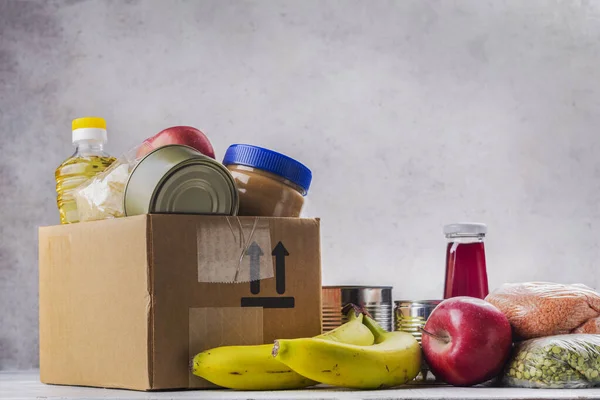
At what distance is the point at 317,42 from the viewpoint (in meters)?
1.89

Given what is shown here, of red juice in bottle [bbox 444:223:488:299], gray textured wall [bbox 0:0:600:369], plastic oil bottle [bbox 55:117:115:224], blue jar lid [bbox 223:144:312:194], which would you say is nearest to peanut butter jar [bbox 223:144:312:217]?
blue jar lid [bbox 223:144:312:194]

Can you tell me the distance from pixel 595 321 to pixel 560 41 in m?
0.94

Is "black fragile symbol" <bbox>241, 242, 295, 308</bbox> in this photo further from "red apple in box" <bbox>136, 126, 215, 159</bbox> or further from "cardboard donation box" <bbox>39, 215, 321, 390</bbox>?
"red apple in box" <bbox>136, 126, 215, 159</bbox>

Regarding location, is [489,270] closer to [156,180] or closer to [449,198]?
[449,198]

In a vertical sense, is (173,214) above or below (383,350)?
above

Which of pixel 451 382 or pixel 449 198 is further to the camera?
pixel 449 198

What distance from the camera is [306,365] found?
105 centimetres

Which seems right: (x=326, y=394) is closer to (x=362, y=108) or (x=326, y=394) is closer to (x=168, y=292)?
(x=168, y=292)

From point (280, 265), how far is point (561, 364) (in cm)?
40

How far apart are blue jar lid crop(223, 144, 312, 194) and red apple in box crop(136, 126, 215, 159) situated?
5 cm

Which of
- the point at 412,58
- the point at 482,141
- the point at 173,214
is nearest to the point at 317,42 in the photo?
the point at 412,58

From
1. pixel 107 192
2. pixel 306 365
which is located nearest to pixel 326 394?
pixel 306 365

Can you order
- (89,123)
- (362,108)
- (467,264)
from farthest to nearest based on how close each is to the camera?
(362,108), (467,264), (89,123)

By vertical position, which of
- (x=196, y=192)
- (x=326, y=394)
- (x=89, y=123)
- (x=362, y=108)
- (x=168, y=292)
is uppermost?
(x=362, y=108)
